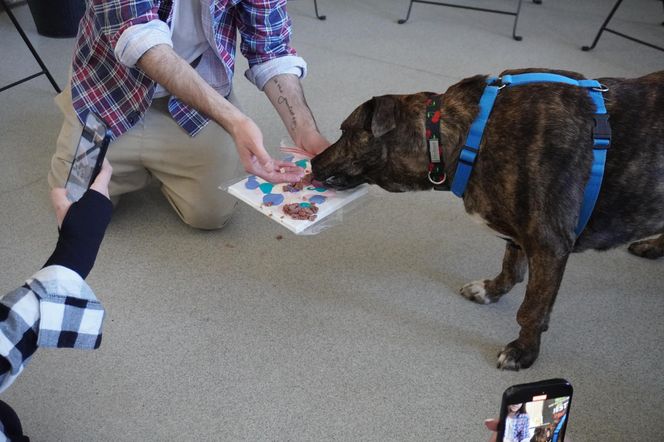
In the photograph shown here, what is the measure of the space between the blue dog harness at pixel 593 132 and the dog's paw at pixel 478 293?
0.49 metres

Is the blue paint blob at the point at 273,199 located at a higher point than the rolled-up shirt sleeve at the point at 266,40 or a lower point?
lower

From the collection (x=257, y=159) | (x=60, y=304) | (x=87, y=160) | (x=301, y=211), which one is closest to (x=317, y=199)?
(x=301, y=211)

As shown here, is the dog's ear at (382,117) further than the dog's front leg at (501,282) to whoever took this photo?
No

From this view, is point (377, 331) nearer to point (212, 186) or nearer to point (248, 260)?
point (248, 260)

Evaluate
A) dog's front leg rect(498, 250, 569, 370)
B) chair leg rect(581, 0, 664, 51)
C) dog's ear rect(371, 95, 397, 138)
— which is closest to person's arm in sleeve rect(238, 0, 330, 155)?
dog's ear rect(371, 95, 397, 138)

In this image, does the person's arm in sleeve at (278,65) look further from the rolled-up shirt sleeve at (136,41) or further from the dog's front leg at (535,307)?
the dog's front leg at (535,307)

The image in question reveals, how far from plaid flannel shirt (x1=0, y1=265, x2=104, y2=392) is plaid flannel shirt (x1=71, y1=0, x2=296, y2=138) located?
107 centimetres

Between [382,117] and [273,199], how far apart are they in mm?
509

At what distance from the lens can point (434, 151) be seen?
5.18 feet

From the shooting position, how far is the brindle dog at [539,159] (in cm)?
149

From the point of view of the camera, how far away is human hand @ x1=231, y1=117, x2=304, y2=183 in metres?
1.72

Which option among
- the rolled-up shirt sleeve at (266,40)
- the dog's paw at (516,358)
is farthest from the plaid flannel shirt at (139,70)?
the dog's paw at (516,358)

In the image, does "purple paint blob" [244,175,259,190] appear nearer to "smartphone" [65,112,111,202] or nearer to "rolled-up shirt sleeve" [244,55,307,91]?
"rolled-up shirt sleeve" [244,55,307,91]

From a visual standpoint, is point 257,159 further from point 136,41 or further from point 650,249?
point 650,249
